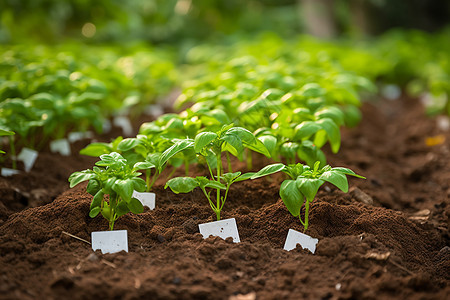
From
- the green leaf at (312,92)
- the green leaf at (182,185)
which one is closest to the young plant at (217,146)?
the green leaf at (182,185)

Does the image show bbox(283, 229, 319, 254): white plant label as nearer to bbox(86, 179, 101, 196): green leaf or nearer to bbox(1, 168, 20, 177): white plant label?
bbox(86, 179, 101, 196): green leaf

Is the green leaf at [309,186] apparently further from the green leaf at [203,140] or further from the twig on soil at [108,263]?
the twig on soil at [108,263]

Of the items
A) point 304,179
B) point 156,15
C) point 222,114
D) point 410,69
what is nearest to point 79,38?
point 156,15

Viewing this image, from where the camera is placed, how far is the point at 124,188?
61.1 inches

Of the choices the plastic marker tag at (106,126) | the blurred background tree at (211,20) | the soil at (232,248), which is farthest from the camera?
the blurred background tree at (211,20)

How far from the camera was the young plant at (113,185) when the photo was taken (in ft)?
5.15

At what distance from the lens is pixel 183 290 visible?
1.39m

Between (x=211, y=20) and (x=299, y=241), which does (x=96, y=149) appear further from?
Result: (x=211, y=20)

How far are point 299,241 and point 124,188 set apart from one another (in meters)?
0.71

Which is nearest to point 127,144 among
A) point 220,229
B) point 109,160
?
point 109,160

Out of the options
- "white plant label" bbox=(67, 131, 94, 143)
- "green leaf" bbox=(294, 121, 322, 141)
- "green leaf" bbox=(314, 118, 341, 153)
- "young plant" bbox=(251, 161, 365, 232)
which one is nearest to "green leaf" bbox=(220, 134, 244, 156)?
"young plant" bbox=(251, 161, 365, 232)

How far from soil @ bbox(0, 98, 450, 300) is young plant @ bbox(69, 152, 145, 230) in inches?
5.0

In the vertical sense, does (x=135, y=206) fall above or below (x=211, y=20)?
above

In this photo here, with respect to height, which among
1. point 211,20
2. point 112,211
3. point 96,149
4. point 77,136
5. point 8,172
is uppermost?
point 96,149
